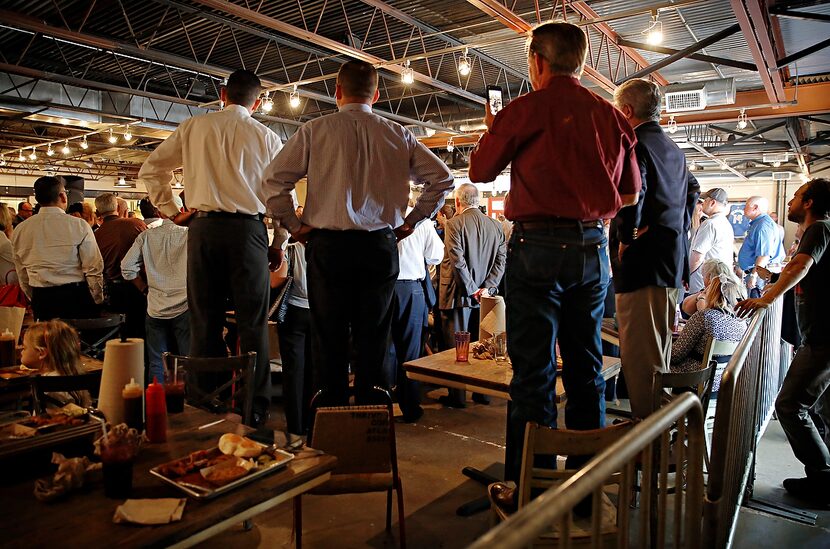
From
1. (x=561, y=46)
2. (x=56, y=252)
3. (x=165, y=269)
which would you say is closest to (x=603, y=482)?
(x=561, y=46)

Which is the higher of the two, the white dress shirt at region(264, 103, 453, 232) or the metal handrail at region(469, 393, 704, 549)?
the white dress shirt at region(264, 103, 453, 232)

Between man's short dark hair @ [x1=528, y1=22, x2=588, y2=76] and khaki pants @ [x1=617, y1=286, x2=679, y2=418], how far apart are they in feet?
3.90

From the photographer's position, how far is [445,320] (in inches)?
223

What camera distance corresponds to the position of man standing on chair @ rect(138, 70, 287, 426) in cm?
318

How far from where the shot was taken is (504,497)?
6.87 feet

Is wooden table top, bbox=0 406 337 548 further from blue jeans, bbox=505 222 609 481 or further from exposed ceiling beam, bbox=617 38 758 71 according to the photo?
exposed ceiling beam, bbox=617 38 758 71

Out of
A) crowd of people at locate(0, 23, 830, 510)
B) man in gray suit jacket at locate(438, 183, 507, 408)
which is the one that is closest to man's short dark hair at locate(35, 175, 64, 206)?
crowd of people at locate(0, 23, 830, 510)

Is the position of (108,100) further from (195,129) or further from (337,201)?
(337,201)

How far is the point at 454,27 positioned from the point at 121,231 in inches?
200

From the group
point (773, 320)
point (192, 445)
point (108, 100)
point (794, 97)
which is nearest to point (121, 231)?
point (192, 445)

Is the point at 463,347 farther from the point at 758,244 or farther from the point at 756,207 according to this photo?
the point at 756,207

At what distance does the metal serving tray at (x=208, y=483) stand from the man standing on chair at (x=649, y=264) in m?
1.90

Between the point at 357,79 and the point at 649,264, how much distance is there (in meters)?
1.57

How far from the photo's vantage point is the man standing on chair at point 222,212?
125 inches
